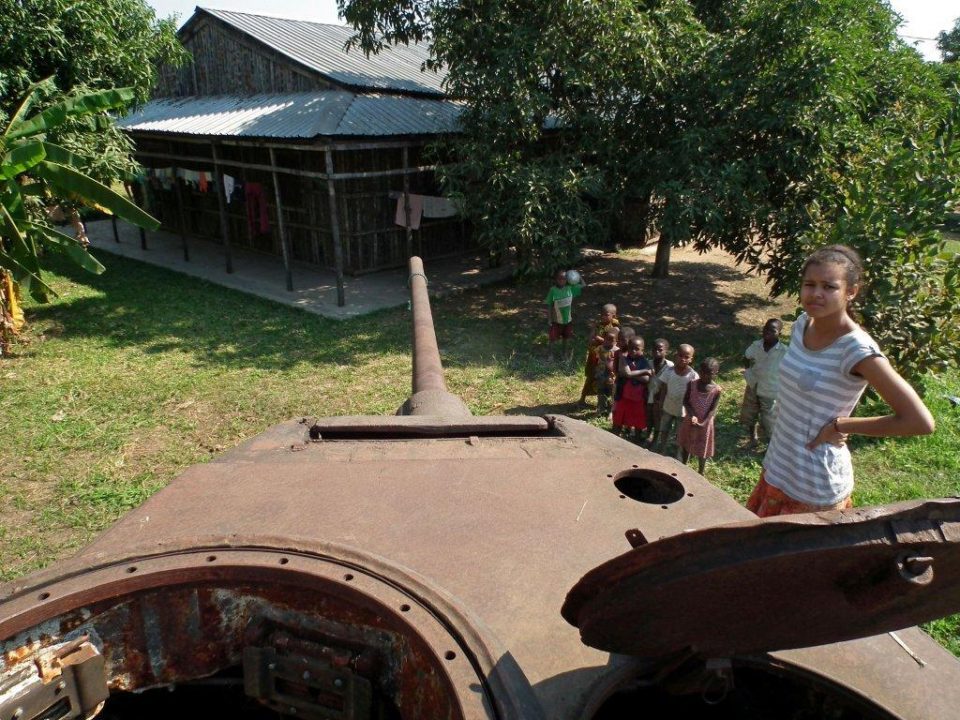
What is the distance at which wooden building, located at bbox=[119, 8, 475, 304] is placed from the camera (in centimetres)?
1057

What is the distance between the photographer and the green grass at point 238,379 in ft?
18.0

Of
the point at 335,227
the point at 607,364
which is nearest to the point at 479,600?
the point at 607,364

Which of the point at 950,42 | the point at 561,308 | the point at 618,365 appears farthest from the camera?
the point at 950,42

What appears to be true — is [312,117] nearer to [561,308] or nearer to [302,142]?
[302,142]

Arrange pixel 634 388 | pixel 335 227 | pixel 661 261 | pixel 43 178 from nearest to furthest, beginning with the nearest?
pixel 634 388 < pixel 43 178 < pixel 335 227 < pixel 661 261

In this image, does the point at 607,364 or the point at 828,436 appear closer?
the point at 828,436

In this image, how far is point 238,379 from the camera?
303 inches

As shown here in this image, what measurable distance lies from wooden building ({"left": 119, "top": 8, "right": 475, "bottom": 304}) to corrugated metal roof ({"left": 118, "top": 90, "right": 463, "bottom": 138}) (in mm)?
35

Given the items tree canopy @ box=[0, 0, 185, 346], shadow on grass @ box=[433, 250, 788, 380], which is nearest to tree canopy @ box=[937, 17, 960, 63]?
shadow on grass @ box=[433, 250, 788, 380]

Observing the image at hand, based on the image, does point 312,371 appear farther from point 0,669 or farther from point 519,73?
point 0,669

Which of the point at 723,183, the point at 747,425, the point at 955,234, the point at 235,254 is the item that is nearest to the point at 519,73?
the point at 723,183

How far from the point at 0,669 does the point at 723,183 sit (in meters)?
8.28

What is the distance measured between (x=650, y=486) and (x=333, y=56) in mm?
12651

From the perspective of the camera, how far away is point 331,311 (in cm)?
1016
